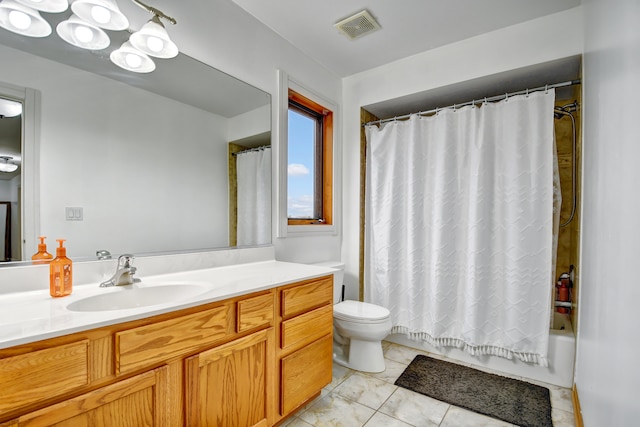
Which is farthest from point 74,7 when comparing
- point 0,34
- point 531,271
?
point 531,271

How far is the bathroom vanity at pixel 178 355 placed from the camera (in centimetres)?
82

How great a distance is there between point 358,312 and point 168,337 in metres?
1.40

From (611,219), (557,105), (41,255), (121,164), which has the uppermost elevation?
(557,105)

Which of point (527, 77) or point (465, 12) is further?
point (527, 77)

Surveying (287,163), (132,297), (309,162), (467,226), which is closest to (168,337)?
(132,297)

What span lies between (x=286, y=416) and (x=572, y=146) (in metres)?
2.74

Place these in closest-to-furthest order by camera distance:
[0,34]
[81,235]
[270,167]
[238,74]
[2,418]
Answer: [2,418] < [0,34] < [81,235] < [238,74] < [270,167]

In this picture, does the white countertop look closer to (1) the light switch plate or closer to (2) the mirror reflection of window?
(2) the mirror reflection of window

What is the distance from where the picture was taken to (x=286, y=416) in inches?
61.6

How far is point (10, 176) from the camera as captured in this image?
1.19m

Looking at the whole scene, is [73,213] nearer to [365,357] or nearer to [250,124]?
[250,124]

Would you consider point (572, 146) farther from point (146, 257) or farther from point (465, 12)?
point (146, 257)

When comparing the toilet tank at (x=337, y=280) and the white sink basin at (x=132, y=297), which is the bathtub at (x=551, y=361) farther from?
the white sink basin at (x=132, y=297)

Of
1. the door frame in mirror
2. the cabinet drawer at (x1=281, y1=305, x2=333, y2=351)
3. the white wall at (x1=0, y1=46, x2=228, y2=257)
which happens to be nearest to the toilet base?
the cabinet drawer at (x1=281, y1=305, x2=333, y2=351)
